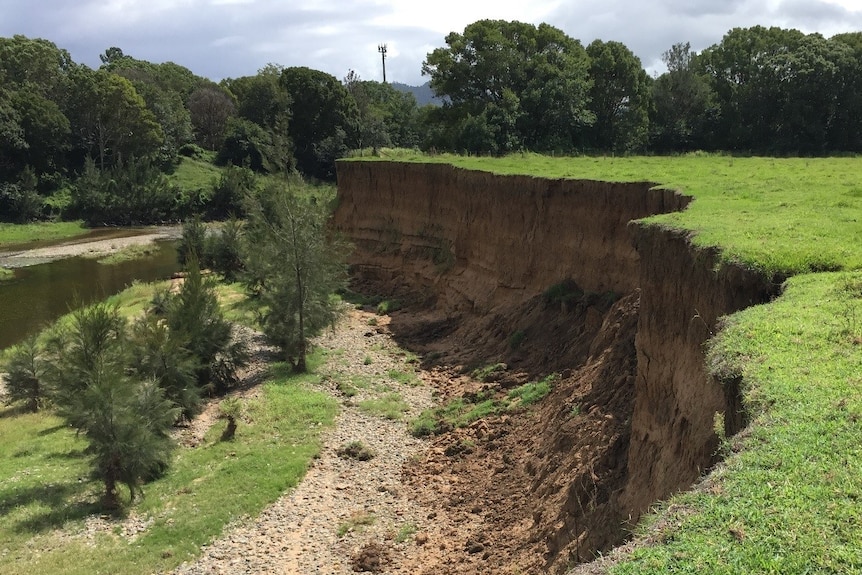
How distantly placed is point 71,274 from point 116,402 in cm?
3705

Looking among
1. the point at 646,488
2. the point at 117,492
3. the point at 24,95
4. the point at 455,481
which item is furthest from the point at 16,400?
the point at 24,95

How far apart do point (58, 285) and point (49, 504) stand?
109ft

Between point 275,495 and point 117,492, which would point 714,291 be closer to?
point 275,495

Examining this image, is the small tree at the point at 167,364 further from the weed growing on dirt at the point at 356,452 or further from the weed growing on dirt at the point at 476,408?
the weed growing on dirt at the point at 476,408

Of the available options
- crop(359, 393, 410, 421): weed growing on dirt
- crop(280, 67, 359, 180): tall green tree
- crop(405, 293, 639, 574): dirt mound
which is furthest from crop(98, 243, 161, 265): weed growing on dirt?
crop(405, 293, 639, 574): dirt mound

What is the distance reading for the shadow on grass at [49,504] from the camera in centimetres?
1593

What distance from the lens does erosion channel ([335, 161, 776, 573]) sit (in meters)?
10.6

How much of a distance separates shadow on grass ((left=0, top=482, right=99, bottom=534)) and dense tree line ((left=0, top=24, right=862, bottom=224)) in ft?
44.1

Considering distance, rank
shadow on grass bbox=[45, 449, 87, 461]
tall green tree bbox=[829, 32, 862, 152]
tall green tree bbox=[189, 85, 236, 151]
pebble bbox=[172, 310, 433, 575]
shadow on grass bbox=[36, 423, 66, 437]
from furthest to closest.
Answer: tall green tree bbox=[189, 85, 236, 151] < tall green tree bbox=[829, 32, 862, 152] < shadow on grass bbox=[36, 423, 66, 437] < shadow on grass bbox=[45, 449, 87, 461] < pebble bbox=[172, 310, 433, 575]

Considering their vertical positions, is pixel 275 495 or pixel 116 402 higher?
pixel 116 402

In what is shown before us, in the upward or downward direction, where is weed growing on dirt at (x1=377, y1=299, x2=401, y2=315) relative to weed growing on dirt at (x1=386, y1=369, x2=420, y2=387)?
upward

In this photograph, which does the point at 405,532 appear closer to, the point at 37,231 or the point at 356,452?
the point at 356,452

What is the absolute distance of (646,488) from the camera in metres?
10.7

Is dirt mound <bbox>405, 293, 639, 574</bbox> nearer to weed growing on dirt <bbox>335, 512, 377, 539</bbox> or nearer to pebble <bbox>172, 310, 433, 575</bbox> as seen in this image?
pebble <bbox>172, 310, 433, 575</bbox>
